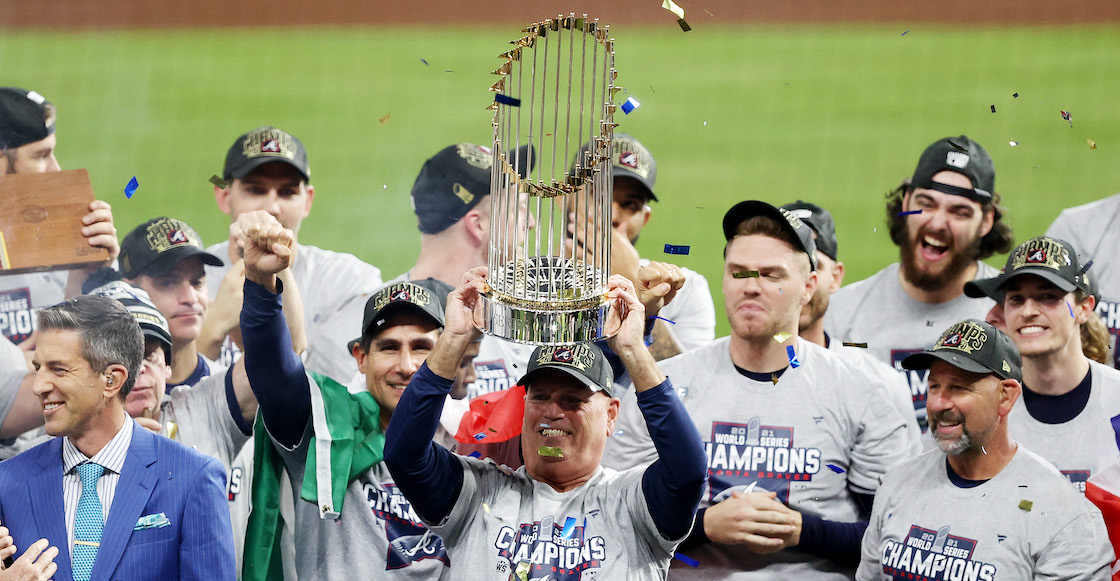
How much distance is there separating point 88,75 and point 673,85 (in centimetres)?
208

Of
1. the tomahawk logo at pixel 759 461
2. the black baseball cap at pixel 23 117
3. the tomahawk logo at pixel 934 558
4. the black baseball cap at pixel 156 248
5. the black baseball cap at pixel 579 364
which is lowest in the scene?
the tomahawk logo at pixel 934 558

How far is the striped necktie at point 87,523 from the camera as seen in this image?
11.7ft

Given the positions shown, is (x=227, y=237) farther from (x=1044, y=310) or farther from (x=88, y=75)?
(x=1044, y=310)

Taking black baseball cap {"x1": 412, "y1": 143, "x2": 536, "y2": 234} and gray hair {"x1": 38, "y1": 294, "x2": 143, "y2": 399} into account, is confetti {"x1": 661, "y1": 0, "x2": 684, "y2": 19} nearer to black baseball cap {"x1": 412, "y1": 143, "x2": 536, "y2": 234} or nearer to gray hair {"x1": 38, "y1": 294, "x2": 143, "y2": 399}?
black baseball cap {"x1": 412, "y1": 143, "x2": 536, "y2": 234}

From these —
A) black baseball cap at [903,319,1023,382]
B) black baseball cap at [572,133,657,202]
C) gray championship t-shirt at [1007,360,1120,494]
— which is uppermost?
black baseball cap at [572,133,657,202]

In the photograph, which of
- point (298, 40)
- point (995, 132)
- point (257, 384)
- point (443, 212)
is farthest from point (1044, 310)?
point (298, 40)

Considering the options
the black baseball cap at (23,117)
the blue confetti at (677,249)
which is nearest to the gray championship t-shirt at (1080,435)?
the blue confetti at (677,249)

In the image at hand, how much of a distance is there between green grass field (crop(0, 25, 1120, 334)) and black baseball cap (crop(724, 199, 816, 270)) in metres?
0.23

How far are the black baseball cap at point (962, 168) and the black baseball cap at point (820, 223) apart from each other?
1.20 ft

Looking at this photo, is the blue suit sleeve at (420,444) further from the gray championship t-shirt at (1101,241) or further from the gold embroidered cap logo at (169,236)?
the gray championship t-shirt at (1101,241)

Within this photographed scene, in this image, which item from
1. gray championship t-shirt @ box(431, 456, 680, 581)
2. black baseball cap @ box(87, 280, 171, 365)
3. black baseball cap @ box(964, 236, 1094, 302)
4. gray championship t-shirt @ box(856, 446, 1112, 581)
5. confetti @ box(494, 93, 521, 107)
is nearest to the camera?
confetti @ box(494, 93, 521, 107)

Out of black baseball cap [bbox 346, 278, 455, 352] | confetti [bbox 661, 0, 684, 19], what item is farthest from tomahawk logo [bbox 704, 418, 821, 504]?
confetti [bbox 661, 0, 684, 19]

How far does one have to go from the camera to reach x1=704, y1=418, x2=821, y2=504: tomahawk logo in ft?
13.1

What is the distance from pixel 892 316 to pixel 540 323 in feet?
5.66
